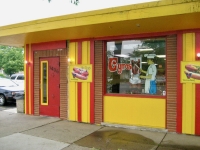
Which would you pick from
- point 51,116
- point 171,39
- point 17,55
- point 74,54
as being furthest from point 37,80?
point 17,55

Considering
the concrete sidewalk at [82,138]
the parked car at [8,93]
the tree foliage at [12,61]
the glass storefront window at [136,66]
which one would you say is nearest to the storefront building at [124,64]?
the glass storefront window at [136,66]

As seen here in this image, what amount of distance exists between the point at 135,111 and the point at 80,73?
224 cm

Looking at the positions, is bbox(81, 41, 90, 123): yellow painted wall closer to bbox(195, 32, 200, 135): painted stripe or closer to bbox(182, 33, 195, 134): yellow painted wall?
bbox(182, 33, 195, 134): yellow painted wall

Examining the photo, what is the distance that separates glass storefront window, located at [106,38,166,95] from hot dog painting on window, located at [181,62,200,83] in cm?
60

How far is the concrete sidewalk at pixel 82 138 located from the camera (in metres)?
5.02

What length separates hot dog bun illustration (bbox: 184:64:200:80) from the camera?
5.73 metres

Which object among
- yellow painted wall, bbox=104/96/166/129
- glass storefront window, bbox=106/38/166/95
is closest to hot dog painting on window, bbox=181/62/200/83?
glass storefront window, bbox=106/38/166/95

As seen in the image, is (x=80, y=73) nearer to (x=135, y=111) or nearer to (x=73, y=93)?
(x=73, y=93)

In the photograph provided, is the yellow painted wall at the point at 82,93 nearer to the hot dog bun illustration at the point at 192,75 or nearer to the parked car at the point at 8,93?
the hot dog bun illustration at the point at 192,75

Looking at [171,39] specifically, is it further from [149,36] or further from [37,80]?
[37,80]

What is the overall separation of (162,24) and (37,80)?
17.4ft

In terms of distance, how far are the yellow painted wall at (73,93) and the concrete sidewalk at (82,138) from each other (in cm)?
39

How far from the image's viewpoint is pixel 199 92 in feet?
18.9

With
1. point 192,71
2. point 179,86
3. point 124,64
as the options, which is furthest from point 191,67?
point 124,64
